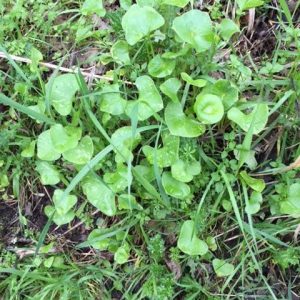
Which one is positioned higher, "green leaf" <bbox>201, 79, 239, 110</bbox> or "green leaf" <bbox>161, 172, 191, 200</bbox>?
"green leaf" <bbox>201, 79, 239, 110</bbox>

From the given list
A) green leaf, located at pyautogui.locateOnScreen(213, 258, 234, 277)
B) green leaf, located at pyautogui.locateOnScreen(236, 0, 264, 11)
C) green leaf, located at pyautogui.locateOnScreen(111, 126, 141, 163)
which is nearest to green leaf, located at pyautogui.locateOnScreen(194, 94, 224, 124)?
green leaf, located at pyautogui.locateOnScreen(111, 126, 141, 163)

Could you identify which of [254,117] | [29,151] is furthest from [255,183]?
[29,151]

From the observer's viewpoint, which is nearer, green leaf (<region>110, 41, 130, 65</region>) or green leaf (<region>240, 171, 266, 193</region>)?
green leaf (<region>240, 171, 266, 193</region>)

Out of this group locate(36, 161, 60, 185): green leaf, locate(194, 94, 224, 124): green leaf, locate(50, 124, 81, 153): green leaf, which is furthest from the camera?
locate(36, 161, 60, 185): green leaf

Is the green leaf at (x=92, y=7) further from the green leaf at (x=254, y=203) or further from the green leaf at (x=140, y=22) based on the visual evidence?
the green leaf at (x=254, y=203)

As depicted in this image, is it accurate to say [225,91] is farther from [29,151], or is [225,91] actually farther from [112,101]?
[29,151]

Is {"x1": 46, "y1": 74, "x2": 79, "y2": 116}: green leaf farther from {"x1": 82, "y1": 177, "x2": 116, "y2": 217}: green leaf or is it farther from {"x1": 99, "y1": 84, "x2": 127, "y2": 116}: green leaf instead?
{"x1": 82, "y1": 177, "x2": 116, "y2": 217}: green leaf

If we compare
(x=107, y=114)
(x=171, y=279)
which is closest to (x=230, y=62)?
(x=107, y=114)
